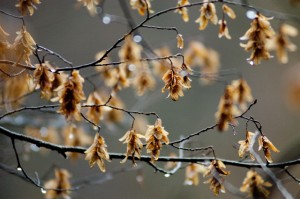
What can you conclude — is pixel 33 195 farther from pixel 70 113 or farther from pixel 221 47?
pixel 70 113

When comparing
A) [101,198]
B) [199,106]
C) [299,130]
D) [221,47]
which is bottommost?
[101,198]

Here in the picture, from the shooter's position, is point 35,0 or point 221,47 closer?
point 35,0

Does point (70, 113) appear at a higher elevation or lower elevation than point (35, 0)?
lower

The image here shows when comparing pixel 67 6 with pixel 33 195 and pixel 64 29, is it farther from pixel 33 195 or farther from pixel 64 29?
pixel 33 195

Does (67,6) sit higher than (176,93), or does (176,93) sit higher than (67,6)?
(67,6)

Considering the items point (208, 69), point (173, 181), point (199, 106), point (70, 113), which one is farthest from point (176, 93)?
point (199, 106)

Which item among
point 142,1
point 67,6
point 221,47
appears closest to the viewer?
point 142,1

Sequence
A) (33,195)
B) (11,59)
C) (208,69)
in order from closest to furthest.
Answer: (11,59) < (208,69) < (33,195)

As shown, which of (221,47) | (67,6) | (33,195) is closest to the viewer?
(67,6)

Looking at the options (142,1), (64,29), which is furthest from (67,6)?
(142,1)
